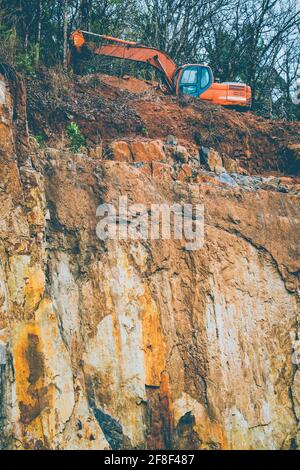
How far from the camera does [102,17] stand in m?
21.1

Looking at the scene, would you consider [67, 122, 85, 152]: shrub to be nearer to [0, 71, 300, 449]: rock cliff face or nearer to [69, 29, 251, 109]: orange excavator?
[0, 71, 300, 449]: rock cliff face

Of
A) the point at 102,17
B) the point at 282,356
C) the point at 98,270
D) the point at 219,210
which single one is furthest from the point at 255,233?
the point at 102,17

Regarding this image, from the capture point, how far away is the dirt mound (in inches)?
634

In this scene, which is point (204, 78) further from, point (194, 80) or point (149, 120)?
point (149, 120)

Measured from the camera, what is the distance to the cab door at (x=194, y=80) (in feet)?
60.8

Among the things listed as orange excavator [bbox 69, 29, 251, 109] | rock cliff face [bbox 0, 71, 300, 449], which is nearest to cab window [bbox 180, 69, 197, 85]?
orange excavator [bbox 69, 29, 251, 109]

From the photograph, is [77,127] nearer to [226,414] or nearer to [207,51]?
[226,414]

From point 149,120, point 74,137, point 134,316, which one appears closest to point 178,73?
point 149,120

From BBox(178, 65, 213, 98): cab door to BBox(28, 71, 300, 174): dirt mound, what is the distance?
453 mm

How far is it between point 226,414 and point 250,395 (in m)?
0.59

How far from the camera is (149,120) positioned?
16984 mm

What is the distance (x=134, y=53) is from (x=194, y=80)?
1397mm

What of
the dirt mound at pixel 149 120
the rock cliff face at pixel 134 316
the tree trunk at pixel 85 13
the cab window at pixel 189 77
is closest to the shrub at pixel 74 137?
the dirt mound at pixel 149 120

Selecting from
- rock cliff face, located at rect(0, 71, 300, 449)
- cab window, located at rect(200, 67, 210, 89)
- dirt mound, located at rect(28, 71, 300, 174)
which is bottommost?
rock cliff face, located at rect(0, 71, 300, 449)
